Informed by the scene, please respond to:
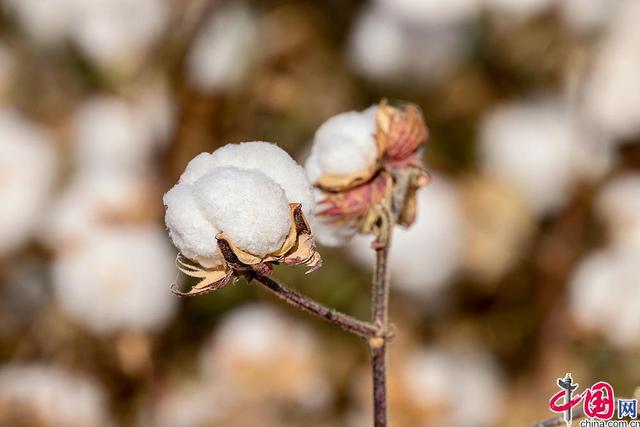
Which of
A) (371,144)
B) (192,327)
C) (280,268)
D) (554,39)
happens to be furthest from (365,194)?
(554,39)

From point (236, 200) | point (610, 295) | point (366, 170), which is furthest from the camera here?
point (610, 295)

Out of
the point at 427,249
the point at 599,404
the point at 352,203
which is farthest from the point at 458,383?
the point at 352,203

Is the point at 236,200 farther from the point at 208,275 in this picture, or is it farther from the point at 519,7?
the point at 519,7

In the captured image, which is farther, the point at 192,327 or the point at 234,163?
the point at 192,327

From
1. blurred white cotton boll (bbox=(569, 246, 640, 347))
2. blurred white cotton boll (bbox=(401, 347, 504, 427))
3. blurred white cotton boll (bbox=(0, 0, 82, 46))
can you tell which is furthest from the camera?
blurred white cotton boll (bbox=(0, 0, 82, 46))

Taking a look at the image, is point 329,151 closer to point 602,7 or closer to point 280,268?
point 280,268

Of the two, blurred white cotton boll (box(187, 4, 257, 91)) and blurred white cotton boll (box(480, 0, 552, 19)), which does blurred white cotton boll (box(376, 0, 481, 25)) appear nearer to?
blurred white cotton boll (box(480, 0, 552, 19))

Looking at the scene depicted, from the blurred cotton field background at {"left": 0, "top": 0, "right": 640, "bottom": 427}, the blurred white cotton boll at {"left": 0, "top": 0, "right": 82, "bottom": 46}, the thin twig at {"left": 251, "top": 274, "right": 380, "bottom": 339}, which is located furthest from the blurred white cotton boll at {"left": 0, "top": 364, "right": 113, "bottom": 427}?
the thin twig at {"left": 251, "top": 274, "right": 380, "bottom": 339}
